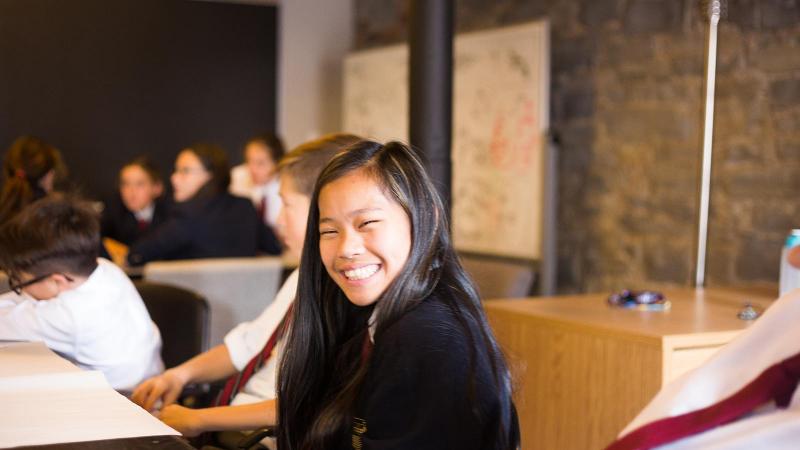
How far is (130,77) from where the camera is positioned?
675cm

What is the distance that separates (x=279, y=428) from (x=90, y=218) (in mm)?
850

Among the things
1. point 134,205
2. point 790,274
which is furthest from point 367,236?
point 134,205

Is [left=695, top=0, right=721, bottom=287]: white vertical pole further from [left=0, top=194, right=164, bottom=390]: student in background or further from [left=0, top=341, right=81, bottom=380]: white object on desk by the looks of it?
[left=0, top=341, right=81, bottom=380]: white object on desk

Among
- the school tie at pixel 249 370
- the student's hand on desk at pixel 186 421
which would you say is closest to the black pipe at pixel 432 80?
the school tie at pixel 249 370

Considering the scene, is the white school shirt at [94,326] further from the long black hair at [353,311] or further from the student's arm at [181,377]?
the long black hair at [353,311]

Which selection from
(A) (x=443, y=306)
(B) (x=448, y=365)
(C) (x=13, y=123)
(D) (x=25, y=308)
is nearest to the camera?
(B) (x=448, y=365)

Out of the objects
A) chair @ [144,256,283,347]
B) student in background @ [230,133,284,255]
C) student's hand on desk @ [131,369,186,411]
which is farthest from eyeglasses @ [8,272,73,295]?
student in background @ [230,133,284,255]

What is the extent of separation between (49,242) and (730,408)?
5.39 ft

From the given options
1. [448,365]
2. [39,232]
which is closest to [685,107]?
[39,232]

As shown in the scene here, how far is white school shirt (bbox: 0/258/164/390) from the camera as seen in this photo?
214cm

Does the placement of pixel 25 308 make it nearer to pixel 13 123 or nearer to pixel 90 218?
pixel 90 218

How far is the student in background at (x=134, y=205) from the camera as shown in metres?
5.48

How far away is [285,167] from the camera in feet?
7.27

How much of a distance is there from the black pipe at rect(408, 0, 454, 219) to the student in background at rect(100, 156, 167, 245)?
2394 millimetres
